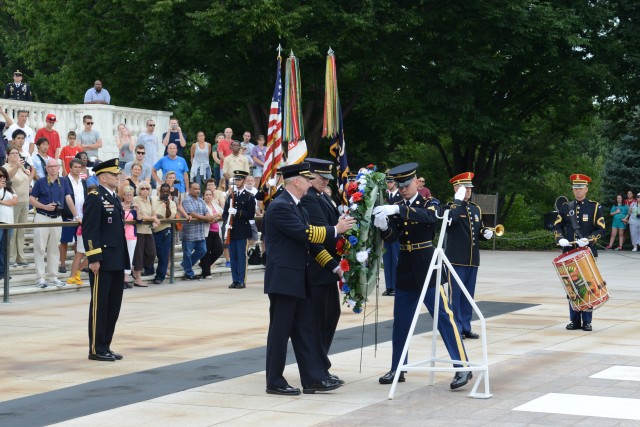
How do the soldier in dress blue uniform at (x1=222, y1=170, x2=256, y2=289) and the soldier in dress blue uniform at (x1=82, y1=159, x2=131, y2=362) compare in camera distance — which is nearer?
the soldier in dress blue uniform at (x1=82, y1=159, x2=131, y2=362)

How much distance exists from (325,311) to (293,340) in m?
0.46

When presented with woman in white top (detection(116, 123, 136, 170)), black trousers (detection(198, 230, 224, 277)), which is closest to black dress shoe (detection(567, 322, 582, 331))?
black trousers (detection(198, 230, 224, 277))

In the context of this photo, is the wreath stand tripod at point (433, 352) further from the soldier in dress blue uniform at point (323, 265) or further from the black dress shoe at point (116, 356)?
the black dress shoe at point (116, 356)

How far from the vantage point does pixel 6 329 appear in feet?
45.6

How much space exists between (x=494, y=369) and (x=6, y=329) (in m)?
6.19

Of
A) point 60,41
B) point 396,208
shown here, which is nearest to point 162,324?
point 396,208

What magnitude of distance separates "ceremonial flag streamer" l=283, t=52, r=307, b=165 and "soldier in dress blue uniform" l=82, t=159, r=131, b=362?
27.1 feet

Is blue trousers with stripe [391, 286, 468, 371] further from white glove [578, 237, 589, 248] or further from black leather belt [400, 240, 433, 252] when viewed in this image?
white glove [578, 237, 589, 248]

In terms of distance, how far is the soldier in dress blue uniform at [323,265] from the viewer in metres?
9.91

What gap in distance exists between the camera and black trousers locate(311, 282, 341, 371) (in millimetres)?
9969

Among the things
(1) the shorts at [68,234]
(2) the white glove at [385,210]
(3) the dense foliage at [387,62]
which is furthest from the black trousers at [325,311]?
(3) the dense foliage at [387,62]

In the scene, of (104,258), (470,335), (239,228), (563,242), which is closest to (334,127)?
(239,228)

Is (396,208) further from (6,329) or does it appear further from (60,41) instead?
(60,41)

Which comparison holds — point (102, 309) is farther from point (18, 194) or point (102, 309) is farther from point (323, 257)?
point (18, 194)
